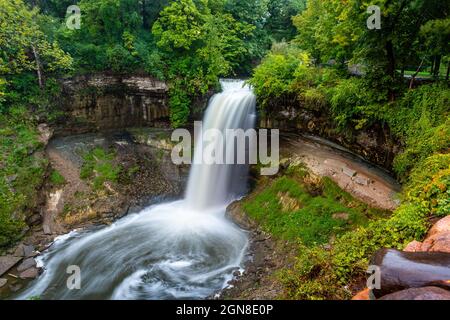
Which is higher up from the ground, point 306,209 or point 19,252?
point 306,209

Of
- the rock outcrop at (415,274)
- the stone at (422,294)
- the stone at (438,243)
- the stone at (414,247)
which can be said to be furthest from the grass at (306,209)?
the stone at (422,294)

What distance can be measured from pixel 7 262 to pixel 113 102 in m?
9.65

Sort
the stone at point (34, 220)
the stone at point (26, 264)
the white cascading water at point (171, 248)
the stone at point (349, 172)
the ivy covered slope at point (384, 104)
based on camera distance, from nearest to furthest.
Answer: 1. the ivy covered slope at point (384, 104)
2. the white cascading water at point (171, 248)
3. the stone at point (26, 264)
4. the stone at point (349, 172)
5. the stone at point (34, 220)

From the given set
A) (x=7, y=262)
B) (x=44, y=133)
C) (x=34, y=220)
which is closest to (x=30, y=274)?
(x=7, y=262)

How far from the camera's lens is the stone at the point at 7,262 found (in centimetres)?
1072

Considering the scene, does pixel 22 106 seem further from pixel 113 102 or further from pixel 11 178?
pixel 113 102

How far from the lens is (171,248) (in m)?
11.9

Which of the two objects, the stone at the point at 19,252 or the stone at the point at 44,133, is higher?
the stone at the point at 44,133

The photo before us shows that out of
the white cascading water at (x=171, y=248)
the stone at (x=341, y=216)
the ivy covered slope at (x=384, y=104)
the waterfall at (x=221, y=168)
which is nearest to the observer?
the ivy covered slope at (x=384, y=104)

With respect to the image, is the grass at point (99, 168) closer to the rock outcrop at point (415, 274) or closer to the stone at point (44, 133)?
the stone at point (44, 133)

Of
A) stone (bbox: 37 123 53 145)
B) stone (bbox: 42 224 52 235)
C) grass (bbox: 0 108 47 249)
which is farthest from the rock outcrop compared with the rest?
stone (bbox: 37 123 53 145)

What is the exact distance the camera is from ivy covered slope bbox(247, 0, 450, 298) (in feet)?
19.5

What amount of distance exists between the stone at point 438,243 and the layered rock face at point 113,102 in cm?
1524

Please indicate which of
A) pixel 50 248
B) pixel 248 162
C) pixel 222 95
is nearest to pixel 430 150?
pixel 248 162
